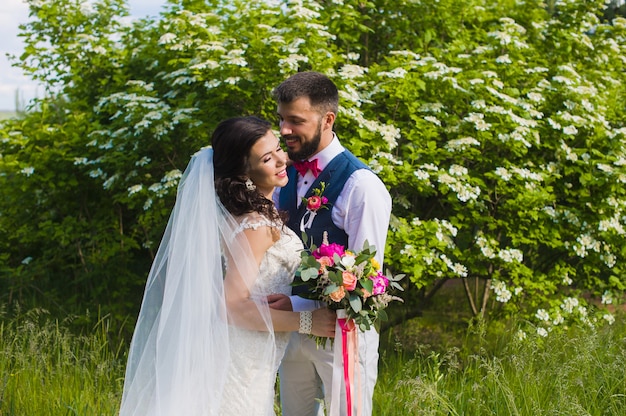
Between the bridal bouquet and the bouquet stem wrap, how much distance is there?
0.06 meters

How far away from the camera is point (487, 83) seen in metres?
5.41

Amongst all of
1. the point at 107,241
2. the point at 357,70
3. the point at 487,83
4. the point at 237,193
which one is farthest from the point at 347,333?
the point at 107,241

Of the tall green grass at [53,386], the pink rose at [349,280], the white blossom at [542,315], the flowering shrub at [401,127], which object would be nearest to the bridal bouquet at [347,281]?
the pink rose at [349,280]

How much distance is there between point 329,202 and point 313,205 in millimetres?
71

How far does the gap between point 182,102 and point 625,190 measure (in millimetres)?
3399

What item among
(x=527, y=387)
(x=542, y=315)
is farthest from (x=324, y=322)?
(x=542, y=315)

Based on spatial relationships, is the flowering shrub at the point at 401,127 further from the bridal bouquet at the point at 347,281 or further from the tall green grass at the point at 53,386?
the bridal bouquet at the point at 347,281

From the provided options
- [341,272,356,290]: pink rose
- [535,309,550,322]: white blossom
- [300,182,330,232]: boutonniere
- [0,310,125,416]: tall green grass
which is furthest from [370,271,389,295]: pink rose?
[535,309,550,322]: white blossom

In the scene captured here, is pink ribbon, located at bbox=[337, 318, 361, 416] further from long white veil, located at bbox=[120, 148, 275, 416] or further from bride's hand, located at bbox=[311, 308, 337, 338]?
long white veil, located at bbox=[120, 148, 275, 416]

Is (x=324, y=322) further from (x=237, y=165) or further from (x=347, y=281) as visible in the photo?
(x=237, y=165)

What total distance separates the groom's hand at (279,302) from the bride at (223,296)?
27 millimetres

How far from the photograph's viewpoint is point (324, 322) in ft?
9.29

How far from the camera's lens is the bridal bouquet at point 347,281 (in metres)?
2.65

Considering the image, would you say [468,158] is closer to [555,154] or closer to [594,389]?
[555,154]
